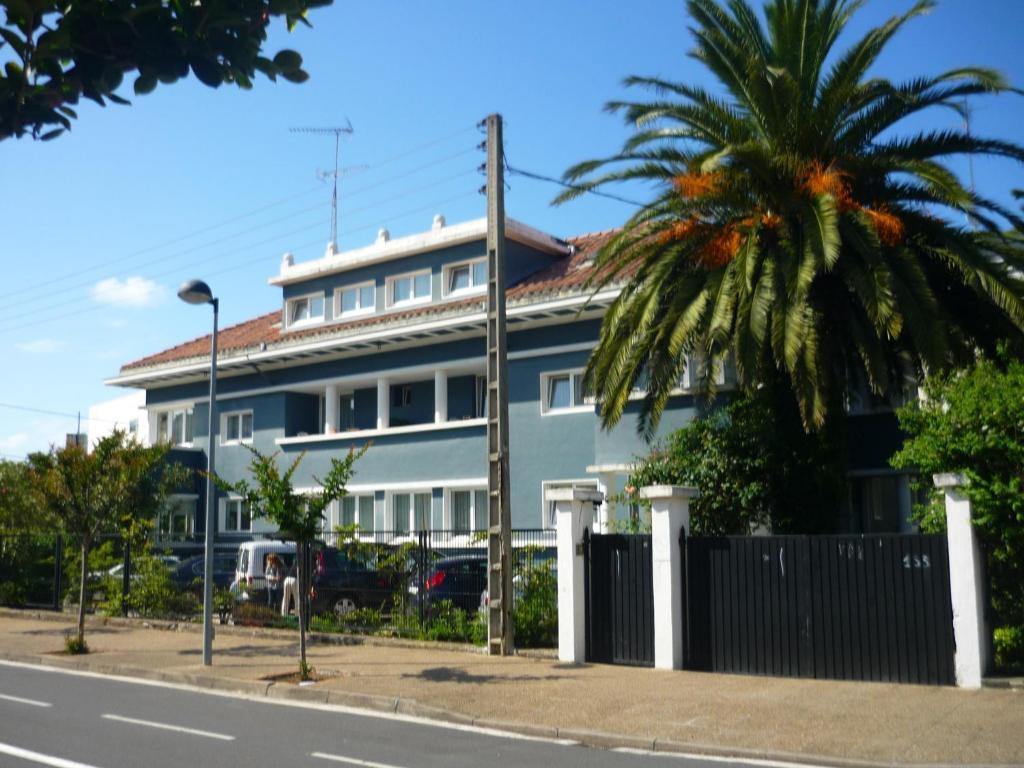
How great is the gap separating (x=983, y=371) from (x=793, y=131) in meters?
4.51

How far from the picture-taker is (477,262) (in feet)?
92.1

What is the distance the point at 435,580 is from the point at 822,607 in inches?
273

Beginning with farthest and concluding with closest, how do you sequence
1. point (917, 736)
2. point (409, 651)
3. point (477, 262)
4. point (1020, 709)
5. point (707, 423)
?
point (477, 262), point (707, 423), point (409, 651), point (1020, 709), point (917, 736)

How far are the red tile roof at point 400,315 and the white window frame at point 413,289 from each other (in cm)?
43

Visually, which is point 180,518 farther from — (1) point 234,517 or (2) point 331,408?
(2) point 331,408

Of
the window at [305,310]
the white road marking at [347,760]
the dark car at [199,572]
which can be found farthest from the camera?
the window at [305,310]

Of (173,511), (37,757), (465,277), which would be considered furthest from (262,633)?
(173,511)

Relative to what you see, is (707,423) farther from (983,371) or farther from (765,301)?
(983,371)

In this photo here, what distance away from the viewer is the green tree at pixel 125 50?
11.9 ft

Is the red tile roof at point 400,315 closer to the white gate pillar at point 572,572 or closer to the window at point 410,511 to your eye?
the window at point 410,511

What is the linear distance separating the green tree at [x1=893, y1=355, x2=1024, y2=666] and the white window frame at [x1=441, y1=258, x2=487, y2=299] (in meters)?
15.2

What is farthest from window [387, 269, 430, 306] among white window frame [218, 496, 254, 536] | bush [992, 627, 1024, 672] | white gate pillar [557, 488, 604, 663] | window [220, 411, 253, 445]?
bush [992, 627, 1024, 672]

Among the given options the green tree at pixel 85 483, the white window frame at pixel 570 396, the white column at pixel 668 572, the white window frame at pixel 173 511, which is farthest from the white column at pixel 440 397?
the white column at pixel 668 572

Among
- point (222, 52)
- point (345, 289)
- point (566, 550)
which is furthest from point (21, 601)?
point (222, 52)
